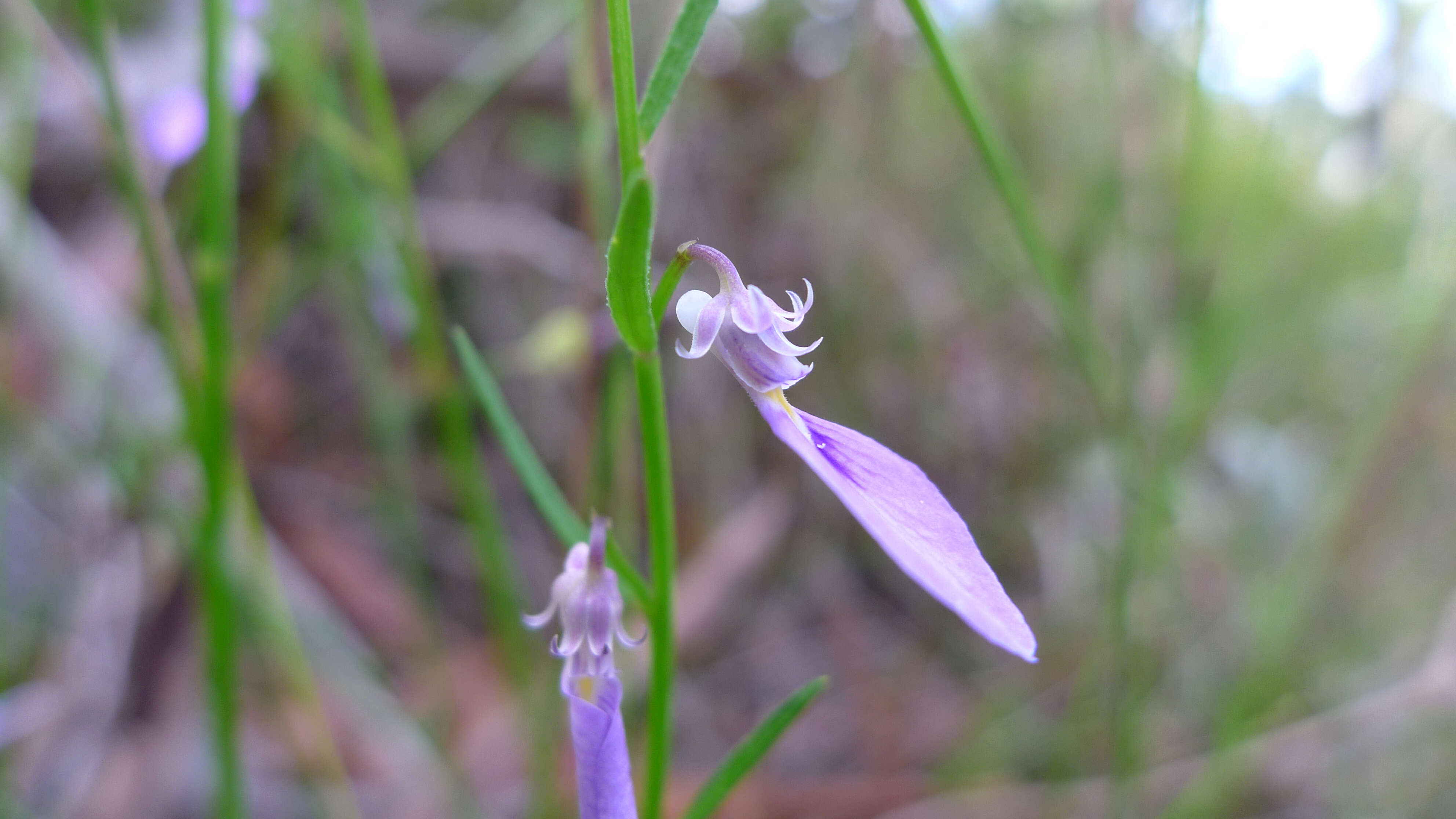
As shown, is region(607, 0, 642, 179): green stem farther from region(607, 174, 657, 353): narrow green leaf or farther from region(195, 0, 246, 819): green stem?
region(195, 0, 246, 819): green stem

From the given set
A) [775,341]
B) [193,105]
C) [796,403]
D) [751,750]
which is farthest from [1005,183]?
[193,105]

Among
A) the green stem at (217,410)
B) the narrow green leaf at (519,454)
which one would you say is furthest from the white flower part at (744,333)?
the green stem at (217,410)

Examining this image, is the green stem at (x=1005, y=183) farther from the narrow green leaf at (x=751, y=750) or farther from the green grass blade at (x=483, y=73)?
the green grass blade at (x=483, y=73)

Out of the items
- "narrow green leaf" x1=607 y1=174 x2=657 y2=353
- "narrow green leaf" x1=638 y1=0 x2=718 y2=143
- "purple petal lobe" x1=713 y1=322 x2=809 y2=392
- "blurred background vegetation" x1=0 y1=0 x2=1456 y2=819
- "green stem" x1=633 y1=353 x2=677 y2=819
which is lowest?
"green stem" x1=633 y1=353 x2=677 y2=819

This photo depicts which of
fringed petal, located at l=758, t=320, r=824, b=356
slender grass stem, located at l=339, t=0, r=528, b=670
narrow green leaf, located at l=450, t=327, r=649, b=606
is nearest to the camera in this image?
fringed petal, located at l=758, t=320, r=824, b=356

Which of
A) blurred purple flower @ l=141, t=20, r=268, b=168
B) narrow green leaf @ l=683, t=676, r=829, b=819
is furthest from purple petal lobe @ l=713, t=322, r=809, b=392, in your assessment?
blurred purple flower @ l=141, t=20, r=268, b=168

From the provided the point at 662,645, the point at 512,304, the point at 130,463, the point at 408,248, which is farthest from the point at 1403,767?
the point at 130,463
